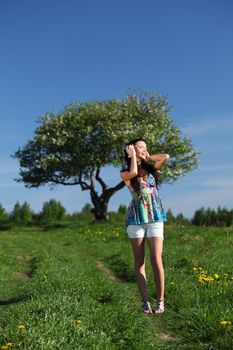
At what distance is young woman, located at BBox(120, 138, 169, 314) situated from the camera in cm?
806

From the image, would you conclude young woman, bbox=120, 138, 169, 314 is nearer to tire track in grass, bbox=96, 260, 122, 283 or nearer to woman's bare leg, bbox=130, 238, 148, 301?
woman's bare leg, bbox=130, 238, 148, 301

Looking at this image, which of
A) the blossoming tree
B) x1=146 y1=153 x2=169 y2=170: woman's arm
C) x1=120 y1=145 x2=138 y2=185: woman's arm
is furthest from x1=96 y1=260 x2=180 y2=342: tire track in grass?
the blossoming tree

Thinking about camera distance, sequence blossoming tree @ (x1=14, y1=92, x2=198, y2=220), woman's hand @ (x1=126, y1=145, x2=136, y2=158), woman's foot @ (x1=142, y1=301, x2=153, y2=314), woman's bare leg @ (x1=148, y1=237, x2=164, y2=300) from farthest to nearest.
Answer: blossoming tree @ (x1=14, y1=92, x2=198, y2=220)
woman's hand @ (x1=126, y1=145, x2=136, y2=158)
woman's foot @ (x1=142, y1=301, x2=153, y2=314)
woman's bare leg @ (x1=148, y1=237, x2=164, y2=300)

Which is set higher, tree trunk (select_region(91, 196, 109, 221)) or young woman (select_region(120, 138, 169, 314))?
tree trunk (select_region(91, 196, 109, 221))

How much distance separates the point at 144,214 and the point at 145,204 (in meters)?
0.19

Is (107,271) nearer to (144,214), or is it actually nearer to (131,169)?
(144,214)

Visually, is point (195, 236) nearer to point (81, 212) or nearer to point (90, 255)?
point (90, 255)

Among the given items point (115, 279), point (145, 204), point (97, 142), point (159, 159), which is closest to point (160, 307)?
point (145, 204)

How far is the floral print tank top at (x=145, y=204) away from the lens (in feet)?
26.5

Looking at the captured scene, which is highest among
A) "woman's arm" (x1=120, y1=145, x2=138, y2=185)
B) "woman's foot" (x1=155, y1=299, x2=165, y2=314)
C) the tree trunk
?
the tree trunk

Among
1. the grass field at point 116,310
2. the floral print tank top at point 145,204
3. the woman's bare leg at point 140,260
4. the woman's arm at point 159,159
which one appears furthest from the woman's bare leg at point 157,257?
the woman's arm at point 159,159

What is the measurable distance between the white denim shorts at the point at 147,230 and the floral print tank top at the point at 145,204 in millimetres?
73

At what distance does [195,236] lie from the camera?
65.2 ft

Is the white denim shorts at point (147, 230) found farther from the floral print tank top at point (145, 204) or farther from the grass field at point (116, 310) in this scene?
the grass field at point (116, 310)
